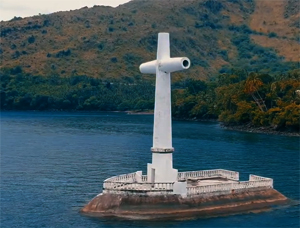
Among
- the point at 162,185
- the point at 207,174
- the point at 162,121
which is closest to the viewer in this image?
the point at 162,185

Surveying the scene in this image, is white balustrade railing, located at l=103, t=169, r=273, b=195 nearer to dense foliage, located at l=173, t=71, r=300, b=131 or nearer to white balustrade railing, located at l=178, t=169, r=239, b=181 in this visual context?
white balustrade railing, located at l=178, t=169, r=239, b=181

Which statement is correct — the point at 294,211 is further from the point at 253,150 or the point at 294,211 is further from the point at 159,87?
the point at 253,150

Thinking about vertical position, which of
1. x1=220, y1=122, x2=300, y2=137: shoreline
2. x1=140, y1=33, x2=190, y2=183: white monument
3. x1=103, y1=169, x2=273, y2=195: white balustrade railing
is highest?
x1=140, y1=33, x2=190, y2=183: white monument

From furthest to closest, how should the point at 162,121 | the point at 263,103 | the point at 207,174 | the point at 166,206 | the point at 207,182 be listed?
the point at 263,103 < the point at 207,174 < the point at 207,182 < the point at 162,121 < the point at 166,206

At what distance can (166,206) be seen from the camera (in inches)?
1966

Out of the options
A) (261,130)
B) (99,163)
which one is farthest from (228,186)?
(261,130)

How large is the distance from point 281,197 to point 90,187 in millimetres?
19831

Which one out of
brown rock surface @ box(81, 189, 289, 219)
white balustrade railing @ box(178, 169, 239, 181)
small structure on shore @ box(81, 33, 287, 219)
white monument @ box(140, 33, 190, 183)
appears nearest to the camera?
brown rock surface @ box(81, 189, 289, 219)

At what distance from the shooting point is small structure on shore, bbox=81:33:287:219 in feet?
164

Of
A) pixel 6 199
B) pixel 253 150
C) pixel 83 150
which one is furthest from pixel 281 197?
A: pixel 83 150

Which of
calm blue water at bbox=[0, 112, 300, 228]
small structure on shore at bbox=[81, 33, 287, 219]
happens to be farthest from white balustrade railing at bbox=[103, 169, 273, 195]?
calm blue water at bbox=[0, 112, 300, 228]

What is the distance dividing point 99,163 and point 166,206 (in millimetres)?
36166

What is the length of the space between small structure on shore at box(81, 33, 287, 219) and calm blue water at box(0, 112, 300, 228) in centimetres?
156

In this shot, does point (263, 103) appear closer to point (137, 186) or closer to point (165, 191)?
point (137, 186)
